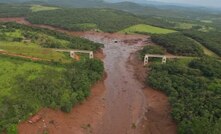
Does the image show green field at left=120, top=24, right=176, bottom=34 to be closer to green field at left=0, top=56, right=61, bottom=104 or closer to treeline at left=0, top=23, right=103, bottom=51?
treeline at left=0, top=23, right=103, bottom=51

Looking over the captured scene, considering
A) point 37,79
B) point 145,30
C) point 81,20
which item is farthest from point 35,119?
point 81,20

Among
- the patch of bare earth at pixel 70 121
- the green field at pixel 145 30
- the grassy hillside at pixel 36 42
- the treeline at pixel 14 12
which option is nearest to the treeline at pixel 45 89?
the patch of bare earth at pixel 70 121

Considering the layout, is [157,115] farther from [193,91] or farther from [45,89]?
[45,89]

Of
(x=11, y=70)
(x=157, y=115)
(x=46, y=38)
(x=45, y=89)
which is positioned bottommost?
(x=157, y=115)

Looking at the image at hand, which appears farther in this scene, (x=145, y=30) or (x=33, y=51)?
(x=145, y=30)

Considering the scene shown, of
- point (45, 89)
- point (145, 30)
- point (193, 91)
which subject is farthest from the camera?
point (145, 30)

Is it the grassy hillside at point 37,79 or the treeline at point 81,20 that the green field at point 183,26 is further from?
the grassy hillside at point 37,79
